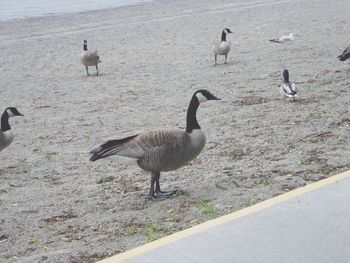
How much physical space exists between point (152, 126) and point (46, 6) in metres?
23.4

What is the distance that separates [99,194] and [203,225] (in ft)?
5.43

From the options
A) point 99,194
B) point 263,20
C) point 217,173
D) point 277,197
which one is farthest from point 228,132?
point 263,20

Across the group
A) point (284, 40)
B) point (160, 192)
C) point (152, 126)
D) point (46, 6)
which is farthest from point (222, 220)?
point (46, 6)

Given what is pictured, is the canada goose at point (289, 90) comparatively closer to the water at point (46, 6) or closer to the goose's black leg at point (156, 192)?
the goose's black leg at point (156, 192)

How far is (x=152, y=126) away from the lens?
8305 millimetres

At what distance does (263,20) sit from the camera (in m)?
19.6

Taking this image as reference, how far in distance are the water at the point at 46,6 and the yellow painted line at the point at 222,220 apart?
Result: 22.2 metres

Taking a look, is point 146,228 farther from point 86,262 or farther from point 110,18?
point 110,18

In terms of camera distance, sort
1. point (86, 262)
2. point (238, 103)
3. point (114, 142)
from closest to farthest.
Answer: point (86, 262)
point (114, 142)
point (238, 103)

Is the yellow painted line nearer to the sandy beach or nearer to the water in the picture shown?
the sandy beach

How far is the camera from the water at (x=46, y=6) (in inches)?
1063

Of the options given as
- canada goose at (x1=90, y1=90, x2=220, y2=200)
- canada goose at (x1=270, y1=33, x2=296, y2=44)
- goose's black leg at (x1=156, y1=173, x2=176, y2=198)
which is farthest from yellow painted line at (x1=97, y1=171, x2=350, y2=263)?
canada goose at (x1=270, y1=33, x2=296, y2=44)

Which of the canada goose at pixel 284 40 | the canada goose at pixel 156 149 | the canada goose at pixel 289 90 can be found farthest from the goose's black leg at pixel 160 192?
A: the canada goose at pixel 284 40

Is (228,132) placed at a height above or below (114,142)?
below
